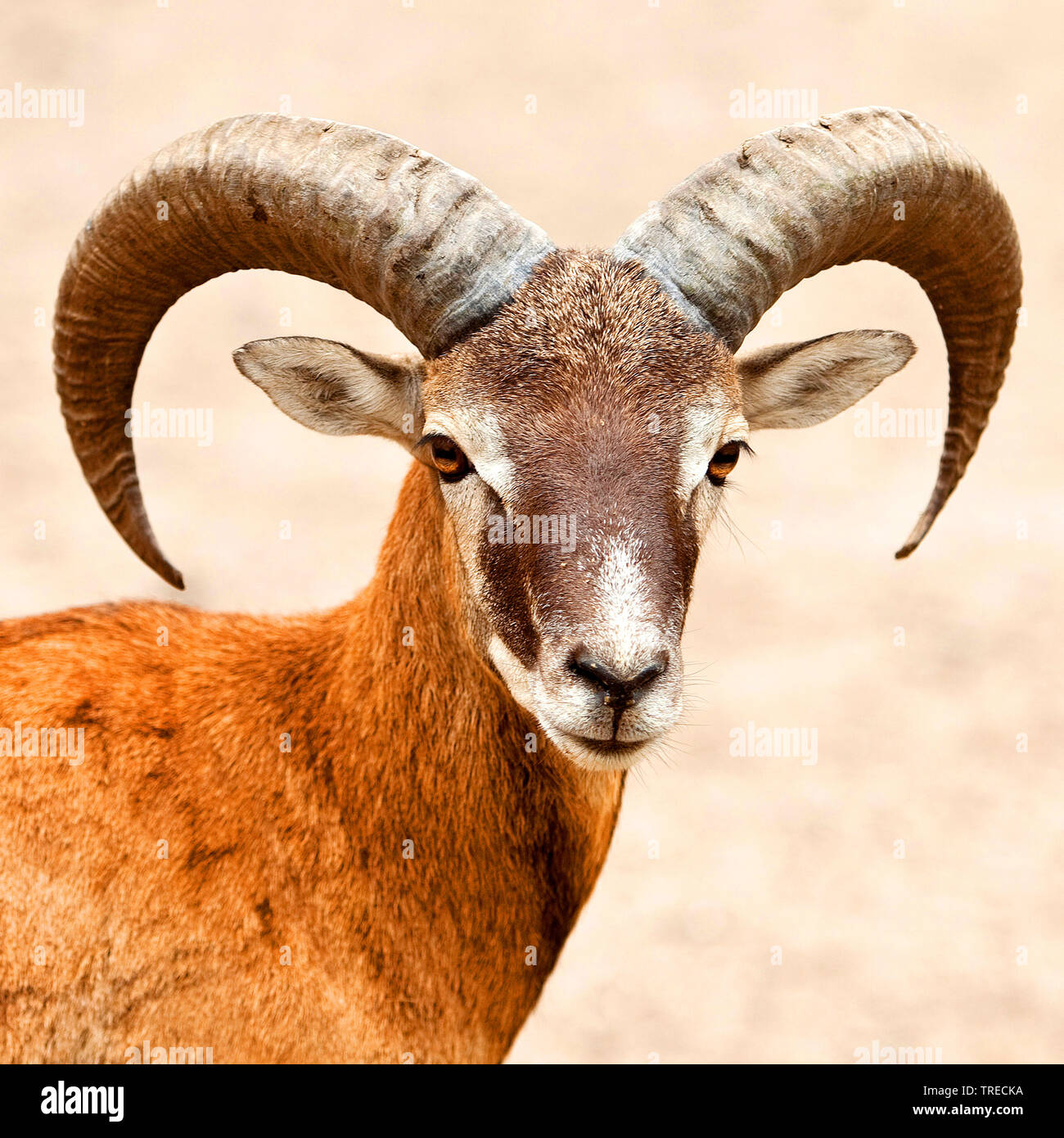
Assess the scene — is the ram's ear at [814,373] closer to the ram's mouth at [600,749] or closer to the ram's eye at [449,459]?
the ram's eye at [449,459]

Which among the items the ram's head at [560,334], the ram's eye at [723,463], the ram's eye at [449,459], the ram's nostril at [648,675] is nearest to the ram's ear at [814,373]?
the ram's head at [560,334]

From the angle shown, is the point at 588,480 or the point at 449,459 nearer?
the point at 588,480

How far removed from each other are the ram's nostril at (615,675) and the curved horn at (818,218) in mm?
1632

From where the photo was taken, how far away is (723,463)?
5910mm

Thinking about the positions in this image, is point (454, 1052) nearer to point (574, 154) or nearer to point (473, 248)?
point (473, 248)

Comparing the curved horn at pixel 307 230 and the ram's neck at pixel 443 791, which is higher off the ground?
the curved horn at pixel 307 230

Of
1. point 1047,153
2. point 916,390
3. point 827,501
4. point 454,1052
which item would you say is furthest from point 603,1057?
point 1047,153

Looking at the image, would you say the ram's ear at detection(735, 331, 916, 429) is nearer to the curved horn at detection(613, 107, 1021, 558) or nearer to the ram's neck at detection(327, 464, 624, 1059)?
the curved horn at detection(613, 107, 1021, 558)

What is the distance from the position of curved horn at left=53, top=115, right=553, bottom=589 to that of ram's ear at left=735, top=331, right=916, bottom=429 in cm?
120

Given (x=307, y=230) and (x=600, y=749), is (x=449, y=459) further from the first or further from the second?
(x=600, y=749)

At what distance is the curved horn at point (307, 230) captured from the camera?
5.76 m

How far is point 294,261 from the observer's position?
6234mm

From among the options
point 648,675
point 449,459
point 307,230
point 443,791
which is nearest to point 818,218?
point 449,459

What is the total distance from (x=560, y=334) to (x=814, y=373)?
152cm
